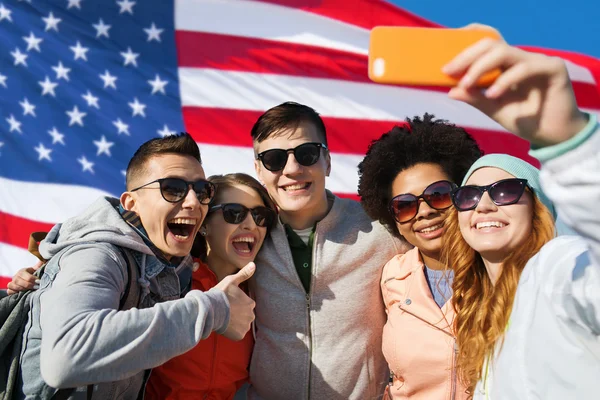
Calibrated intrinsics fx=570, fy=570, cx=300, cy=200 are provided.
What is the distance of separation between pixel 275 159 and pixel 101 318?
180 cm

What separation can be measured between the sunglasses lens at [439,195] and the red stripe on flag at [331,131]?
10.8 feet

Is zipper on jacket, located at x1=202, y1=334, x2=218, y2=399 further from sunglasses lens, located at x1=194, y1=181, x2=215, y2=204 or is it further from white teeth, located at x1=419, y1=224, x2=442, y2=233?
white teeth, located at x1=419, y1=224, x2=442, y2=233

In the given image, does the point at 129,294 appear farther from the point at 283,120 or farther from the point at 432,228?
the point at 432,228

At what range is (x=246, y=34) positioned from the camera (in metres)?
6.82

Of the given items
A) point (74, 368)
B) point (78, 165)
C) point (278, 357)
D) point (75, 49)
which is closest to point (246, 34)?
point (75, 49)

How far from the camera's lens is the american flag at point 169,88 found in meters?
6.09

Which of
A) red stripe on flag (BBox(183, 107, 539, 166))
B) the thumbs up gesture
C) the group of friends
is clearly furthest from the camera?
red stripe on flag (BBox(183, 107, 539, 166))

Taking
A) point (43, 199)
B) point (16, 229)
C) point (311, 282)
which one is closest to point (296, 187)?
point (311, 282)

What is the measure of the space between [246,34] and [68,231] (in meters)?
4.56

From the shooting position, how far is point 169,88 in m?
6.55

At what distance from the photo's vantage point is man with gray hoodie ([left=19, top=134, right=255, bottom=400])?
6.98ft

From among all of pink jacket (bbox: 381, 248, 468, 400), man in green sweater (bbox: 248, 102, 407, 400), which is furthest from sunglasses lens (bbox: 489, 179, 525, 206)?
man in green sweater (bbox: 248, 102, 407, 400)

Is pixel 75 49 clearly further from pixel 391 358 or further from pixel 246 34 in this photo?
pixel 391 358

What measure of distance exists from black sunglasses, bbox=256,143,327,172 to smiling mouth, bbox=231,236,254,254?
0.48 metres
